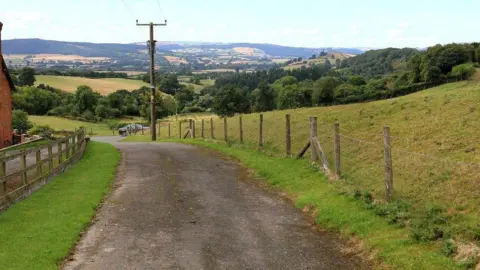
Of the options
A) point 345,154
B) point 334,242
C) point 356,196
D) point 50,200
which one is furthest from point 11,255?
point 345,154

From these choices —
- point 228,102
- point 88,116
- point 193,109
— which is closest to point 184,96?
point 193,109

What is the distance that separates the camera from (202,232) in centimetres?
1032

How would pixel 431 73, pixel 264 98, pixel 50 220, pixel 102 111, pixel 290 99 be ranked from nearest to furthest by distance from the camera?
1. pixel 50 220
2. pixel 431 73
3. pixel 290 99
4. pixel 264 98
5. pixel 102 111

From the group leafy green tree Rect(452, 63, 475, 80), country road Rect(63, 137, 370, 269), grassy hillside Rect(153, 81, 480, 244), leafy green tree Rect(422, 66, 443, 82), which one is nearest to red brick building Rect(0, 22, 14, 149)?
grassy hillside Rect(153, 81, 480, 244)

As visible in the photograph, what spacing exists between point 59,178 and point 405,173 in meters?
11.3

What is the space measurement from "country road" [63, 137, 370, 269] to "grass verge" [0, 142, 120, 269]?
35 cm

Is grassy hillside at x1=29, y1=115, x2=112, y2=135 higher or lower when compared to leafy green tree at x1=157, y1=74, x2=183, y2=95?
lower

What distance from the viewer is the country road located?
8586 millimetres

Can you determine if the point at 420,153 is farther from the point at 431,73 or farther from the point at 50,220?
the point at 431,73

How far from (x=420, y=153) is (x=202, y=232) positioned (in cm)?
945

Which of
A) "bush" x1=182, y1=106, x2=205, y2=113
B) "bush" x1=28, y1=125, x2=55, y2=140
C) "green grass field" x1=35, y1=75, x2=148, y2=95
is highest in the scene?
"green grass field" x1=35, y1=75, x2=148, y2=95

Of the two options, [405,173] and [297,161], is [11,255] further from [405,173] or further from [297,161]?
[297,161]

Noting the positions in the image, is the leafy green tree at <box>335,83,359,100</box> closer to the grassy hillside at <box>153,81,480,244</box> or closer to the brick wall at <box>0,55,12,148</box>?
the grassy hillside at <box>153,81,480,244</box>

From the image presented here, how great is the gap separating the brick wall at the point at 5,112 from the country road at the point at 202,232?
25.4m
